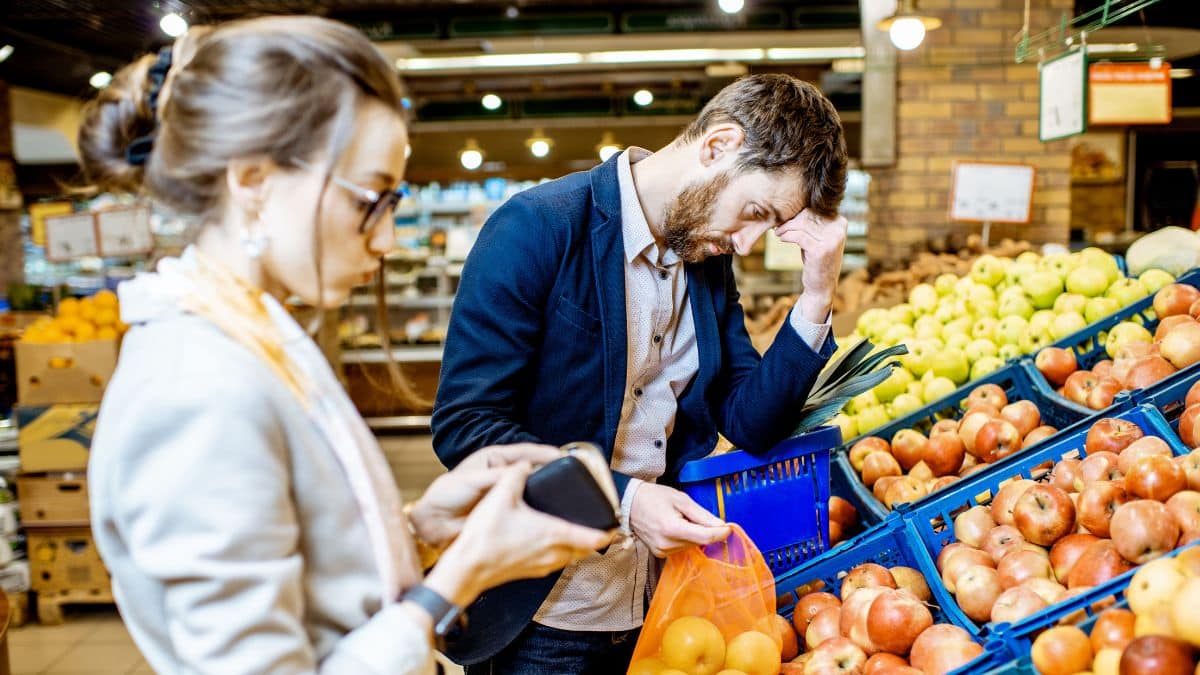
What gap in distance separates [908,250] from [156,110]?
5030 millimetres

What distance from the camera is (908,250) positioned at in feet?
17.9

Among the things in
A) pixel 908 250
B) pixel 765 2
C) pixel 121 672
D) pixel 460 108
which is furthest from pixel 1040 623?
pixel 460 108

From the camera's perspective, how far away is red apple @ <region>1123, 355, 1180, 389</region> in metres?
2.21

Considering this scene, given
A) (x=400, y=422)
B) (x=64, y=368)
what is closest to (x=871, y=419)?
(x=64, y=368)

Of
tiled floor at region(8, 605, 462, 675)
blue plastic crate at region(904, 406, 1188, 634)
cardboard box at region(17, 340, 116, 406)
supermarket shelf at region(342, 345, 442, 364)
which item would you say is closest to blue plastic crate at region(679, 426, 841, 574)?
blue plastic crate at region(904, 406, 1188, 634)

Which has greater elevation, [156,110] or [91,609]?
[156,110]

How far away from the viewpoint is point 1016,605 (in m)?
1.53

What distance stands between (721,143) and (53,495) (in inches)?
162

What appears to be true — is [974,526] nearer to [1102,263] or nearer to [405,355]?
[1102,263]

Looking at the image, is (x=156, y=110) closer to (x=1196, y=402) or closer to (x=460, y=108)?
(x=1196, y=402)

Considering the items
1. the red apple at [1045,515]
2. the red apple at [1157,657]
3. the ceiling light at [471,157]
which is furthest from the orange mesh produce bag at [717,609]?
the ceiling light at [471,157]

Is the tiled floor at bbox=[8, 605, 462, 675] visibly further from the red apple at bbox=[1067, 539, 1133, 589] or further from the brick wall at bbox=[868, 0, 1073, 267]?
the brick wall at bbox=[868, 0, 1073, 267]

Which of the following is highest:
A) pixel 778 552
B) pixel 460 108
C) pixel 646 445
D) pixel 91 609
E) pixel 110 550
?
pixel 460 108

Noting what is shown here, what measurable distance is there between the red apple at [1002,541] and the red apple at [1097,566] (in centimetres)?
15
